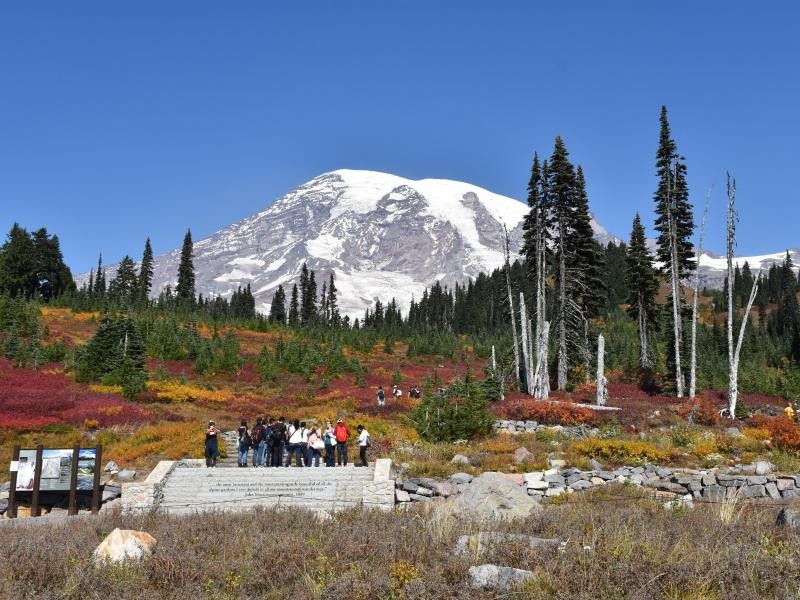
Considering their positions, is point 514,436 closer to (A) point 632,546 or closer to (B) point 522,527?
(B) point 522,527

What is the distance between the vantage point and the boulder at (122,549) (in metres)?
7.94

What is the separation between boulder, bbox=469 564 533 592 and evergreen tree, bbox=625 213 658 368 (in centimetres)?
4922

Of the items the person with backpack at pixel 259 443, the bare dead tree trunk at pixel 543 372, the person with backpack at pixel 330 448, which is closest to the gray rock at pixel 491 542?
the person with backpack at pixel 330 448

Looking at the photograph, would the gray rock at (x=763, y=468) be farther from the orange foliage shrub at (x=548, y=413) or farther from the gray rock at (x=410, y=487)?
the gray rock at (x=410, y=487)

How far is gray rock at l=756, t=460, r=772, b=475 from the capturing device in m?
18.1

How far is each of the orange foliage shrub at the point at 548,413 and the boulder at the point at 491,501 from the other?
55.5 feet

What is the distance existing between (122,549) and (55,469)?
38.2 ft

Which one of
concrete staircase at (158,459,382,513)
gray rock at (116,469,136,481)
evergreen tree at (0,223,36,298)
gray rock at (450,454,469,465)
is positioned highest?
evergreen tree at (0,223,36,298)

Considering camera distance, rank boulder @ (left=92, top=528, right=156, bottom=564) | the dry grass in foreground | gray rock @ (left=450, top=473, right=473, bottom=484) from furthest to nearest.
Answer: gray rock @ (left=450, top=473, right=473, bottom=484), boulder @ (left=92, top=528, right=156, bottom=564), the dry grass in foreground

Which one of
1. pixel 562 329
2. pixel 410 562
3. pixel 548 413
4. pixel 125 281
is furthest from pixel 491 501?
pixel 125 281

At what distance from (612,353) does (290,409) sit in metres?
40.9

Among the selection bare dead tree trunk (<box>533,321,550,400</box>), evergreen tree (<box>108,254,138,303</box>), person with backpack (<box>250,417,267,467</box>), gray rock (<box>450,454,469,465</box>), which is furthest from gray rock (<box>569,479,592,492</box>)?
evergreen tree (<box>108,254,138,303</box>)

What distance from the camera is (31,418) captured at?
2711cm

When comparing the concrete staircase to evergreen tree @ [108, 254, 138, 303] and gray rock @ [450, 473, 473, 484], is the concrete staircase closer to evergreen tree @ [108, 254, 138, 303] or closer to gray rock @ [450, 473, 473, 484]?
gray rock @ [450, 473, 473, 484]
